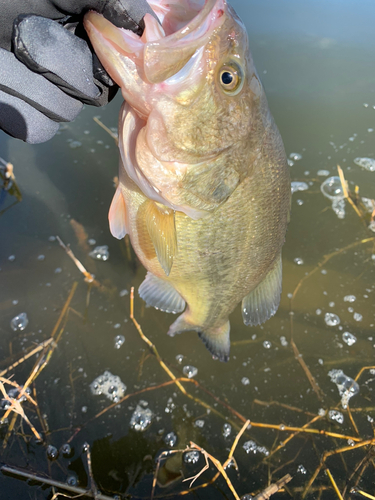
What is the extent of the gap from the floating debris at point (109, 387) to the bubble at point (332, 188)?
2552 millimetres

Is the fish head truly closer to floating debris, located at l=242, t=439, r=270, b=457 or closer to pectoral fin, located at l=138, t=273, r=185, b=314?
pectoral fin, located at l=138, t=273, r=185, b=314

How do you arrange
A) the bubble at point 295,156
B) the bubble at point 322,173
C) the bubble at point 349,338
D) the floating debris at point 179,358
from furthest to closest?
the bubble at point 295,156
the bubble at point 322,173
the bubble at point 349,338
the floating debris at point 179,358

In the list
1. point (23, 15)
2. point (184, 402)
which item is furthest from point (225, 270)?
point (23, 15)

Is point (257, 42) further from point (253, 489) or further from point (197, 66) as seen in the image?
point (253, 489)

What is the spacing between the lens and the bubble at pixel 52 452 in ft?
5.89

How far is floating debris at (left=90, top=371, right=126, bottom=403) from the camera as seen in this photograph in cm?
205

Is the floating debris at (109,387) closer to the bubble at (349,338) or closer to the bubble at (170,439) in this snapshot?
the bubble at (170,439)

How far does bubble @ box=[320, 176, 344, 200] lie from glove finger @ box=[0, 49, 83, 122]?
104 inches

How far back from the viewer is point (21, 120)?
1.27 meters

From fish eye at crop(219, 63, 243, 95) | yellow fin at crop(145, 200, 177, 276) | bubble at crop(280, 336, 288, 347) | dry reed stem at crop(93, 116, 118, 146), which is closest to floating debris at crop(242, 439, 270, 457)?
bubble at crop(280, 336, 288, 347)

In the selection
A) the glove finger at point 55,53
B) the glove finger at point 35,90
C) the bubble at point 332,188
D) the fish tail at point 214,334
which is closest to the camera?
the glove finger at point 55,53

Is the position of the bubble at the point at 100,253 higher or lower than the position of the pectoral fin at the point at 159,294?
lower

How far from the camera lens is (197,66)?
940mm

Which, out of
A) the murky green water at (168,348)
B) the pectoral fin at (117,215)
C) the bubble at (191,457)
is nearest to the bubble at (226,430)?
the murky green water at (168,348)
